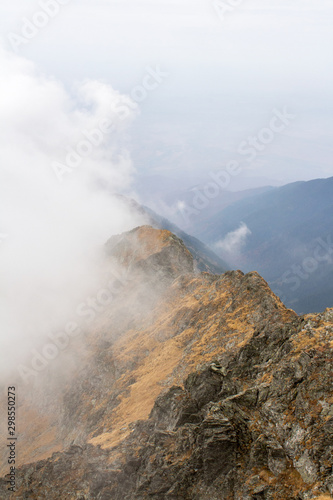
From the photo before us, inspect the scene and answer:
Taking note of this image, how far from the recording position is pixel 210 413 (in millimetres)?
38688

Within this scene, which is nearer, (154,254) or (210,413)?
(210,413)

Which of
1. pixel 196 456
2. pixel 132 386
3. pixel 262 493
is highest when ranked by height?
pixel 132 386

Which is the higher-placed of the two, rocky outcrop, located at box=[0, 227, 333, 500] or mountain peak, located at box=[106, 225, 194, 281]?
mountain peak, located at box=[106, 225, 194, 281]

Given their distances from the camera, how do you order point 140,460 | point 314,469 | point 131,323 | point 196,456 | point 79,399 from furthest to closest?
1. point 131,323
2. point 79,399
3. point 140,460
4. point 196,456
5. point 314,469

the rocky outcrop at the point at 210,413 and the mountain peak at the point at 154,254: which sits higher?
the mountain peak at the point at 154,254

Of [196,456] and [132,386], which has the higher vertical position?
[132,386]

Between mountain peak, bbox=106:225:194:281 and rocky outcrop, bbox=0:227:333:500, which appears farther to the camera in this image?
mountain peak, bbox=106:225:194:281

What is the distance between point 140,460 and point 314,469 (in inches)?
911

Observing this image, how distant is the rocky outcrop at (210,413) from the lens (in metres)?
31.8

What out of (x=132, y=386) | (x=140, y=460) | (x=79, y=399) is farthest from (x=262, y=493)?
(x=79, y=399)

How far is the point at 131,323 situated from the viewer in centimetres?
9169

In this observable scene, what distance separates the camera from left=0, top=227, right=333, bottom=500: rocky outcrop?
104ft

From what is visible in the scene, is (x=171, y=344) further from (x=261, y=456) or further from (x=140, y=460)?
(x=261, y=456)

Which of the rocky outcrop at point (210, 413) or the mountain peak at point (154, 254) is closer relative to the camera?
the rocky outcrop at point (210, 413)
